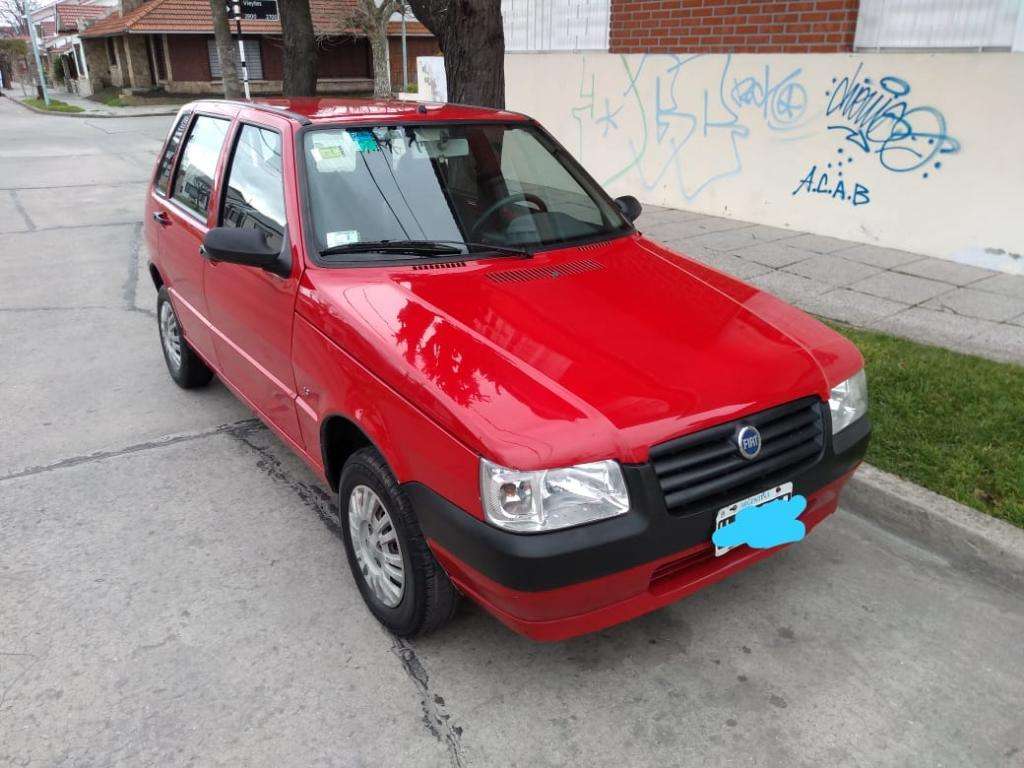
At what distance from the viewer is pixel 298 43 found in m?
10.4

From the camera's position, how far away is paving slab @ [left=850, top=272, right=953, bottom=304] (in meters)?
6.34

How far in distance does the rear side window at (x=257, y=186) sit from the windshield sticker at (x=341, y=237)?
0.25 m

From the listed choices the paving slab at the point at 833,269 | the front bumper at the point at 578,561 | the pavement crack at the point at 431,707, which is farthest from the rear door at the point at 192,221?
the paving slab at the point at 833,269

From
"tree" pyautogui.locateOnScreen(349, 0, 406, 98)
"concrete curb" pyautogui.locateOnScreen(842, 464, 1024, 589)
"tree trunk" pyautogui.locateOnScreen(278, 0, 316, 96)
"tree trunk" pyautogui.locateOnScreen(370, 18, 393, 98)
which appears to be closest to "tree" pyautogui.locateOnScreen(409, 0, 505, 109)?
"concrete curb" pyautogui.locateOnScreen(842, 464, 1024, 589)

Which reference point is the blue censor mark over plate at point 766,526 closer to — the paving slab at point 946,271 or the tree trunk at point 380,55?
the paving slab at point 946,271

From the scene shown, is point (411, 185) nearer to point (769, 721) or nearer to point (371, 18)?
point (769, 721)

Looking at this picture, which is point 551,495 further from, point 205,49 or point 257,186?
point 205,49

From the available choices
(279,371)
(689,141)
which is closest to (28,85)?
(689,141)

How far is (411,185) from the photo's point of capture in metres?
3.46

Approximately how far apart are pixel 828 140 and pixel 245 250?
6.55 metres

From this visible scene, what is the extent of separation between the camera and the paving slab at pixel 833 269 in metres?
6.80

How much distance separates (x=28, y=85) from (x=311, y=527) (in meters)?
68.3

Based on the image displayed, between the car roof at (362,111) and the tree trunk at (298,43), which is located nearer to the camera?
the car roof at (362,111)

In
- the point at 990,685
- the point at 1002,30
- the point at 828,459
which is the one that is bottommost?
the point at 990,685
